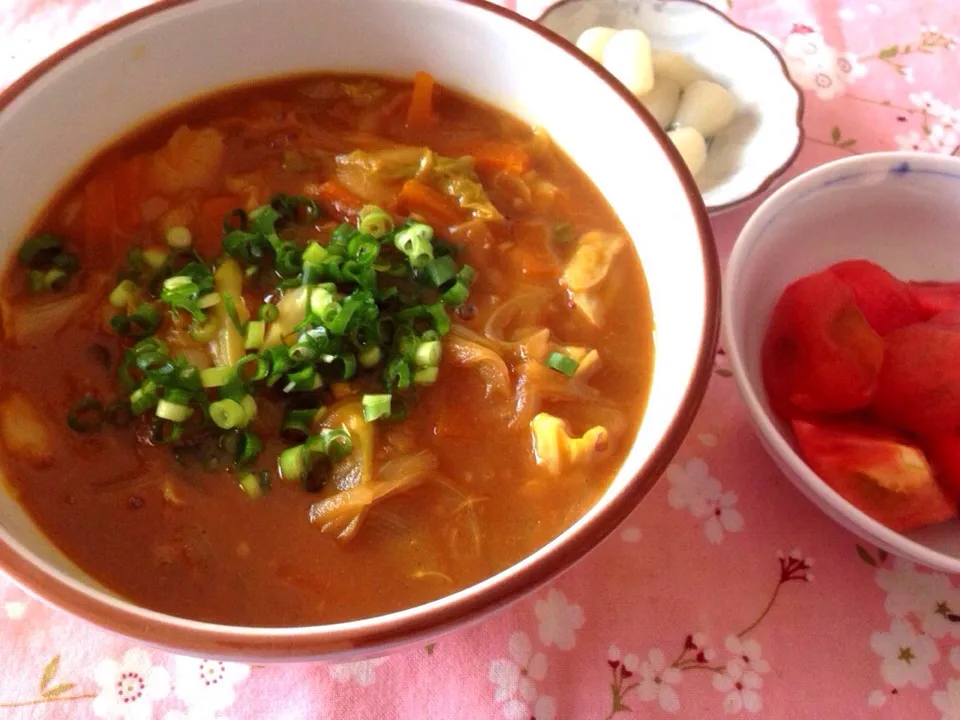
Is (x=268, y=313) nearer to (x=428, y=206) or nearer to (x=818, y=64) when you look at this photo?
(x=428, y=206)

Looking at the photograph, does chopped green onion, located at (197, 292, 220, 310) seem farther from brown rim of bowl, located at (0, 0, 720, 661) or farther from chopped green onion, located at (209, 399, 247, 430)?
brown rim of bowl, located at (0, 0, 720, 661)

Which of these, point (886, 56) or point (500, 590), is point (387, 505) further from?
point (886, 56)

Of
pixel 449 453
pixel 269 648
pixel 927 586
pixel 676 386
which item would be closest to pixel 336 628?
pixel 269 648

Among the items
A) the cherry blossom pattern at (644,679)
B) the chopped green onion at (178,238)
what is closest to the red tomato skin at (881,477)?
the cherry blossom pattern at (644,679)

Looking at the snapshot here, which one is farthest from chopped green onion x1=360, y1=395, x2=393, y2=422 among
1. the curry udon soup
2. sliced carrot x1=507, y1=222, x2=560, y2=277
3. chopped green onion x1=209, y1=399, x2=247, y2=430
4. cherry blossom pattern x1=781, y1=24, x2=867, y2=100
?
cherry blossom pattern x1=781, y1=24, x2=867, y2=100

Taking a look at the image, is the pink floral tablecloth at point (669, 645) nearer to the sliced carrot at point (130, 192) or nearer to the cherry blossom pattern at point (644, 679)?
the cherry blossom pattern at point (644, 679)

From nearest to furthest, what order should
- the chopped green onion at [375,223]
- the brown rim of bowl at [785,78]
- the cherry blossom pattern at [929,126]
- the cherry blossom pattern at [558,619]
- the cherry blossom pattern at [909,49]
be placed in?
the cherry blossom pattern at [558,619], the chopped green onion at [375,223], the brown rim of bowl at [785,78], the cherry blossom pattern at [929,126], the cherry blossom pattern at [909,49]

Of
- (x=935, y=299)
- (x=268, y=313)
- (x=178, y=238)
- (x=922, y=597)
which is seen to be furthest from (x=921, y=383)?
(x=178, y=238)
